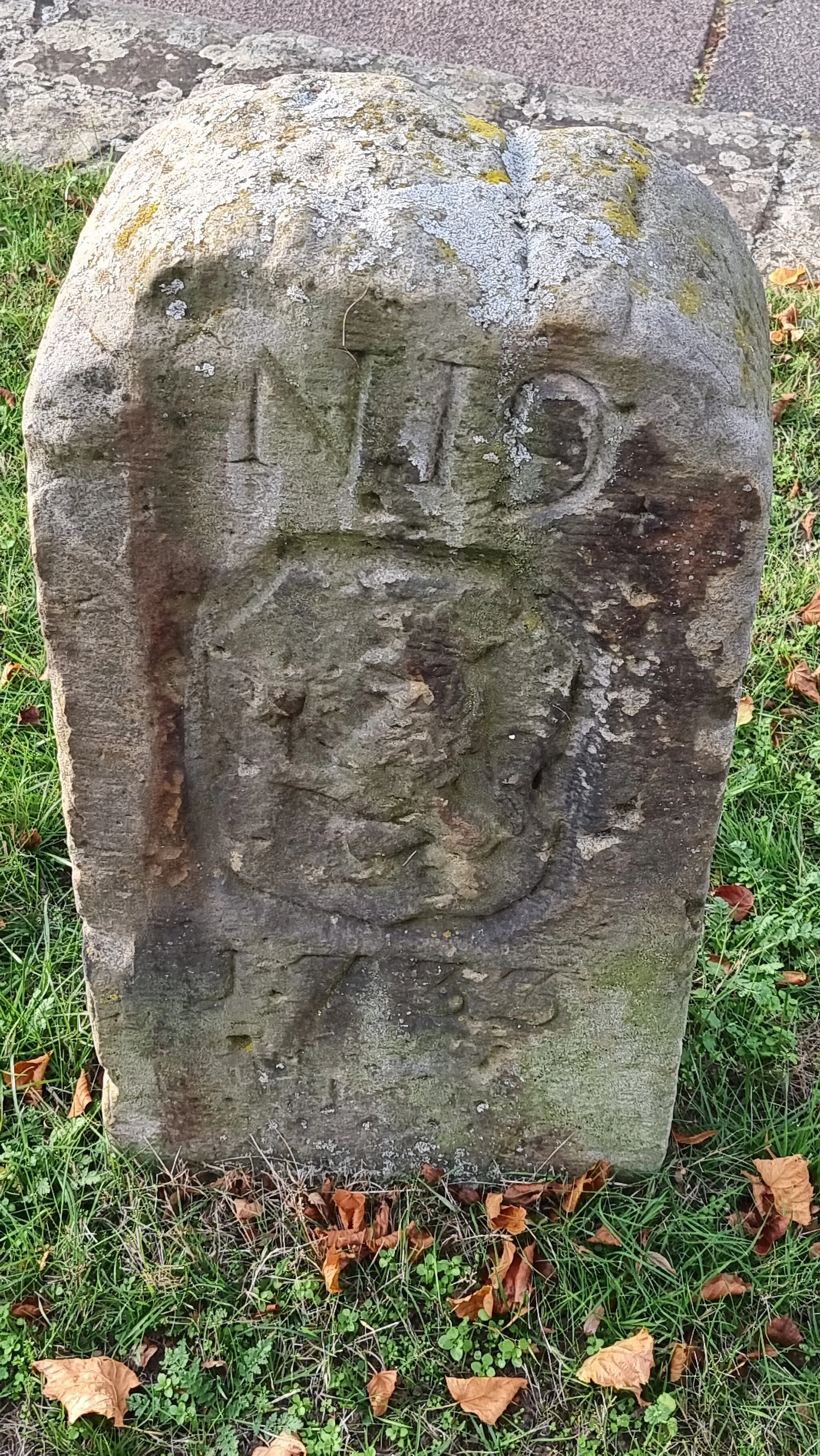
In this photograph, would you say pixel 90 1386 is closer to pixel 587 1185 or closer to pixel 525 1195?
pixel 525 1195

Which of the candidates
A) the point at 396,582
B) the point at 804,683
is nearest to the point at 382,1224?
the point at 396,582

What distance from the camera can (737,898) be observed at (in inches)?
114

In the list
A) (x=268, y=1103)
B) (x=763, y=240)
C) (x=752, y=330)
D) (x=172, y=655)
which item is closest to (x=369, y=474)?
(x=172, y=655)

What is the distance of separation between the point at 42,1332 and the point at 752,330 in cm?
189

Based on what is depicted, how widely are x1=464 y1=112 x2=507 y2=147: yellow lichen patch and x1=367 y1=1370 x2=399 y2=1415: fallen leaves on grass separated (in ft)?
6.10

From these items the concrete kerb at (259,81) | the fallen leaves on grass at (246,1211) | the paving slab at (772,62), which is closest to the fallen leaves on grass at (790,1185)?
the fallen leaves on grass at (246,1211)

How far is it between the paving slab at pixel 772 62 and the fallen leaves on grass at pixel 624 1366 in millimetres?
4237

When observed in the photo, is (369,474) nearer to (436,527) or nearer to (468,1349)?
(436,527)

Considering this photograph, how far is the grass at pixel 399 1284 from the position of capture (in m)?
2.12

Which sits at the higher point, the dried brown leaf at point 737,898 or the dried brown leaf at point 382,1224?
the dried brown leaf at point 737,898

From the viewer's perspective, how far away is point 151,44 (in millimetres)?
5016

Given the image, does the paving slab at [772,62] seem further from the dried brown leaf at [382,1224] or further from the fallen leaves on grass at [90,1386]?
the fallen leaves on grass at [90,1386]

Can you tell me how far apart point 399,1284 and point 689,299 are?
5.32ft

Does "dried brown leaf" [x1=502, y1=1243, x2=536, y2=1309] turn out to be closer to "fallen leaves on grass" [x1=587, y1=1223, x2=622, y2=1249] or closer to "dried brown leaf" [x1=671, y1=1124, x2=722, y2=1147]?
"fallen leaves on grass" [x1=587, y1=1223, x2=622, y2=1249]
